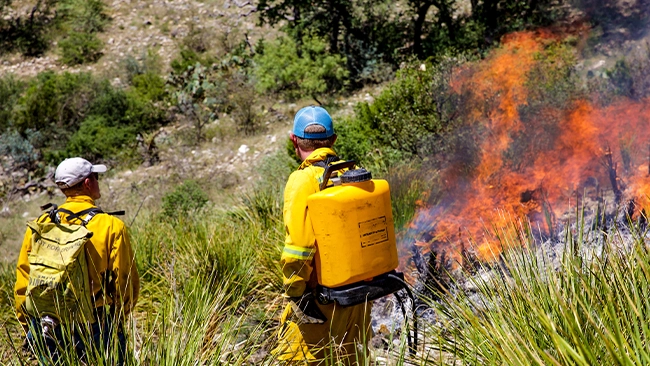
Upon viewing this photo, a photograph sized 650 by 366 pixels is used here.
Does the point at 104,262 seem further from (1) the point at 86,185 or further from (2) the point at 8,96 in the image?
(2) the point at 8,96

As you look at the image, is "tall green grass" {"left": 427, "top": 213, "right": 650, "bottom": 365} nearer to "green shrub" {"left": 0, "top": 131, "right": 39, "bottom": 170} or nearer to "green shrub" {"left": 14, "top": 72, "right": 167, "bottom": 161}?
"green shrub" {"left": 14, "top": 72, "right": 167, "bottom": 161}

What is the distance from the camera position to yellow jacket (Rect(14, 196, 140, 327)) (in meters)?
2.61

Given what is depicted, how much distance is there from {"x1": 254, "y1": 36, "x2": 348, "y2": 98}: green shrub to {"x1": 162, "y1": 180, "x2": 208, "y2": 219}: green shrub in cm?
571

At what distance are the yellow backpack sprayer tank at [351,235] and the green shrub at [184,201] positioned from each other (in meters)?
4.85

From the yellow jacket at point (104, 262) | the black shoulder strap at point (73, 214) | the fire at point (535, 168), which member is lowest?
the fire at point (535, 168)

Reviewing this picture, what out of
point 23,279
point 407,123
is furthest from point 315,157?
point 407,123

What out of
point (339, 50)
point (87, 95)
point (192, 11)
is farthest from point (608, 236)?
point (192, 11)

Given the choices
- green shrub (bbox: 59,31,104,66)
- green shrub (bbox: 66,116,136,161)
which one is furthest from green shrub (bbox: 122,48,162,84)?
green shrub (bbox: 66,116,136,161)

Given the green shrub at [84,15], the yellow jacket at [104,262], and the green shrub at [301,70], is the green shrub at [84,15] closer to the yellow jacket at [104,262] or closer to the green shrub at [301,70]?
the green shrub at [301,70]

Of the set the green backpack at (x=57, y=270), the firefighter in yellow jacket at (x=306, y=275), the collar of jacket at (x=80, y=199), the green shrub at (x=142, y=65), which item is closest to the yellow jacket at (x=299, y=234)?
the firefighter in yellow jacket at (x=306, y=275)

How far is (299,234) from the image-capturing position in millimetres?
2352

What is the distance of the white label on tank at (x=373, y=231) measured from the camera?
92.0 inches

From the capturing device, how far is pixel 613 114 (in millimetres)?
5414

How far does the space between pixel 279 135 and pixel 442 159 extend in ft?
21.1
